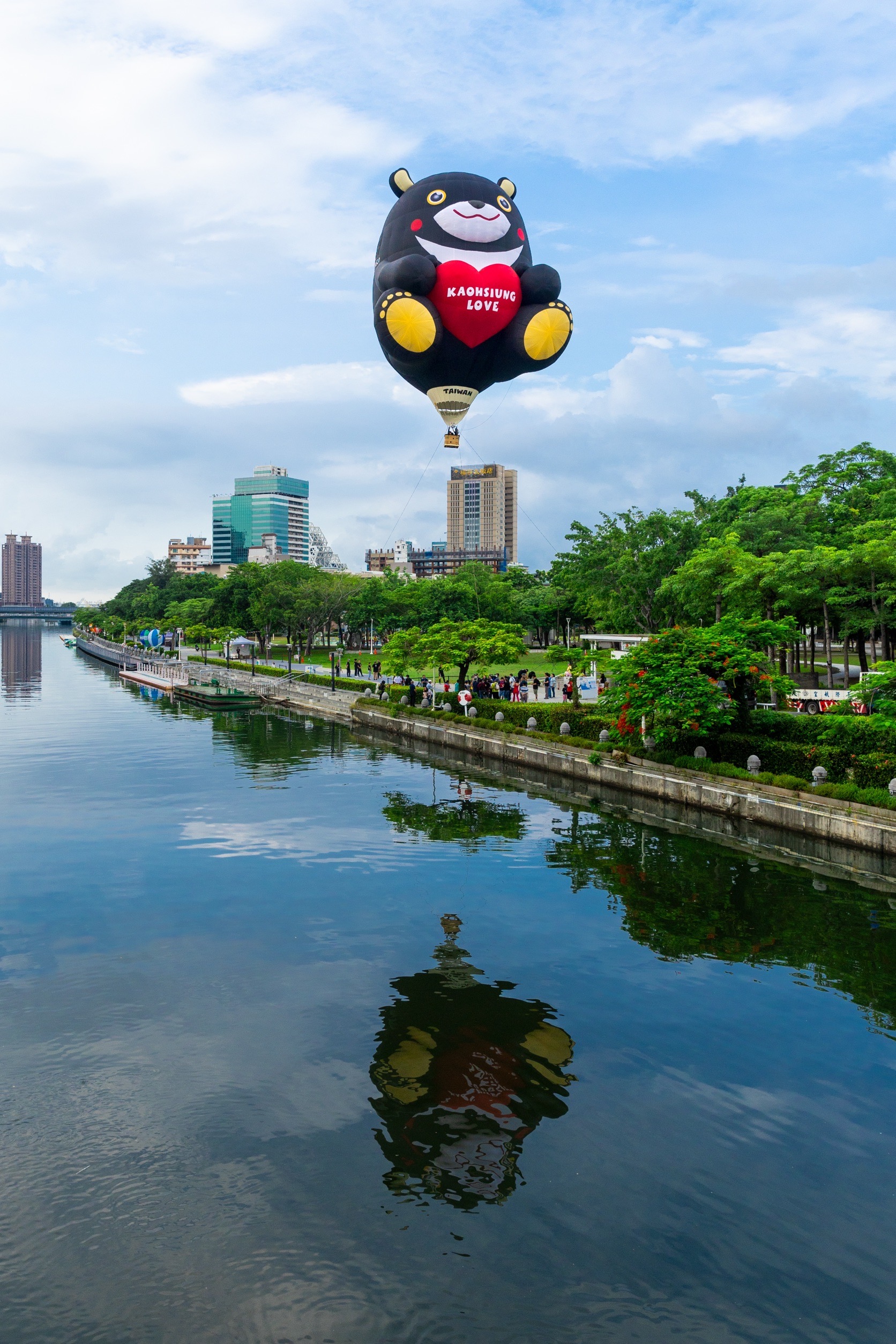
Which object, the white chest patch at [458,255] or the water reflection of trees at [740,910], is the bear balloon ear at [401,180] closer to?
the white chest patch at [458,255]

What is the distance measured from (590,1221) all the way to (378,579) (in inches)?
3991

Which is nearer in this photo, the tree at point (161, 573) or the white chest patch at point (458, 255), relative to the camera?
the white chest patch at point (458, 255)

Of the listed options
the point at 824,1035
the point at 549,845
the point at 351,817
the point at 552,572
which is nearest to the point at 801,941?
the point at 824,1035

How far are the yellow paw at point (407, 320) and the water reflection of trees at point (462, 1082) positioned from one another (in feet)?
101

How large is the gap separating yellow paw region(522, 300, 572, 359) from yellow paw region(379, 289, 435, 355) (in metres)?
4.83

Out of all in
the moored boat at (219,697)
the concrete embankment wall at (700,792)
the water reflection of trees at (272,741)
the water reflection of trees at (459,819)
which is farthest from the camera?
the moored boat at (219,697)

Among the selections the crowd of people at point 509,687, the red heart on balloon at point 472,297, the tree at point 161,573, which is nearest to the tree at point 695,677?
the crowd of people at point 509,687

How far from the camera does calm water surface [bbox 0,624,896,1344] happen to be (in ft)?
33.1

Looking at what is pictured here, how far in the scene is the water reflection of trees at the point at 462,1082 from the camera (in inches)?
482

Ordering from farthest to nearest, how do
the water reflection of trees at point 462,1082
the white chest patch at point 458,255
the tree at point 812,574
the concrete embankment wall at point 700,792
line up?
the tree at point 812,574 → the white chest patch at point 458,255 → the concrete embankment wall at point 700,792 → the water reflection of trees at point 462,1082

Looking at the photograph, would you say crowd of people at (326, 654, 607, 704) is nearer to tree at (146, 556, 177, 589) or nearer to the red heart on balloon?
the red heart on balloon

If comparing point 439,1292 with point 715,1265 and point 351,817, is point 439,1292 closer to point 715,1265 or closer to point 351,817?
point 715,1265

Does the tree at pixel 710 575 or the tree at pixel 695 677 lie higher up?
the tree at pixel 710 575

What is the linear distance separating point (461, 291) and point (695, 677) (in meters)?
21.3
